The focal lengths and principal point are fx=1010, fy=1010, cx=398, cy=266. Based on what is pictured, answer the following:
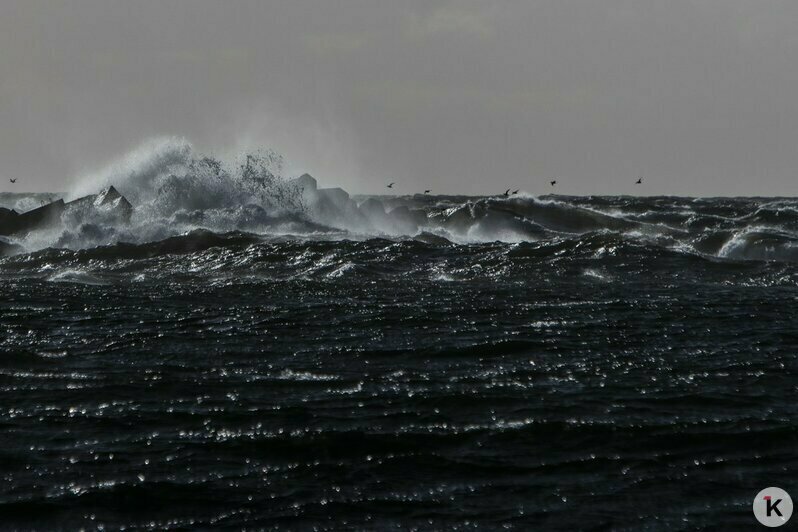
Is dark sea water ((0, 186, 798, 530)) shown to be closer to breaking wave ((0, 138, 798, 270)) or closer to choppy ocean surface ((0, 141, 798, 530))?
choppy ocean surface ((0, 141, 798, 530))

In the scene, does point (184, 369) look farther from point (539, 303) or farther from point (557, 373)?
point (539, 303)

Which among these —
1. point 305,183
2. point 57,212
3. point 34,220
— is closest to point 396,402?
point 34,220

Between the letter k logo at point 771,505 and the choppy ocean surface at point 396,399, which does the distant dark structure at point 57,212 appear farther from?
the letter k logo at point 771,505

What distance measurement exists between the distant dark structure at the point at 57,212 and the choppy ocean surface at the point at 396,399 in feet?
57.0

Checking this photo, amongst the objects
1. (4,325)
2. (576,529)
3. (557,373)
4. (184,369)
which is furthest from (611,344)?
(4,325)

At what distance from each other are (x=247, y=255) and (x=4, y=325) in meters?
17.7

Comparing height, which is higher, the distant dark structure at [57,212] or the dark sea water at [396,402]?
the distant dark structure at [57,212]

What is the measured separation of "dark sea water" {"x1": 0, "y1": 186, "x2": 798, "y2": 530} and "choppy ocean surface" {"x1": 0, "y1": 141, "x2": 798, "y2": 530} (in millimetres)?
51

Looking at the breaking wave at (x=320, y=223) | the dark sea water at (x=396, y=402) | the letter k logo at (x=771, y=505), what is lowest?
the letter k logo at (x=771, y=505)

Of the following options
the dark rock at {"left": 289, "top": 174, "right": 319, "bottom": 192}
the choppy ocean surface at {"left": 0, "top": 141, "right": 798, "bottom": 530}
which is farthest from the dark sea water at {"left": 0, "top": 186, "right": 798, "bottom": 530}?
the dark rock at {"left": 289, "top": 174, "right": 319, "bottom": 192}

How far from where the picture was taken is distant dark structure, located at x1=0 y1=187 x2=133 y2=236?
171 ft

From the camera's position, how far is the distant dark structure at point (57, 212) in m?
52.2

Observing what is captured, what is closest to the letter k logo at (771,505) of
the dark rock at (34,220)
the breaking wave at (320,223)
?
the breaking wave at (320,223)

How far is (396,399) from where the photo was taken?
661 inches
